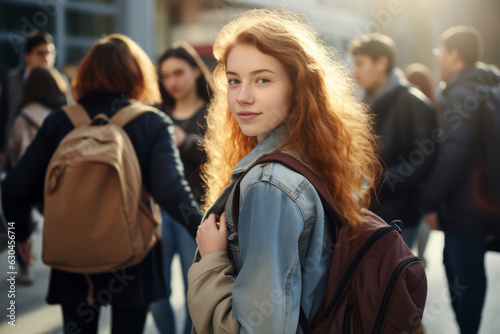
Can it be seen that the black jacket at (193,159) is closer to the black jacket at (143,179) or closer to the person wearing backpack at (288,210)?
the black jacket at (143,179)

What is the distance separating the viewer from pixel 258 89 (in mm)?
1444

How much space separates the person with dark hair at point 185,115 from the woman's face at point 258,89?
1.87 meters

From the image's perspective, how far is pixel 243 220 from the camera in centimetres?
126

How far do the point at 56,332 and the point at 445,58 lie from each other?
3.59 meters

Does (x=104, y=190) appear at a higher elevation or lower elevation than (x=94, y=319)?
higher

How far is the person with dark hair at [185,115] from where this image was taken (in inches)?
134

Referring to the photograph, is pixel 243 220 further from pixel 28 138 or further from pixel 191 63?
A: pixel 28 138

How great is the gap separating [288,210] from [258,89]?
406 millimetres

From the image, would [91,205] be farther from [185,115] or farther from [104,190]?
[185,115]

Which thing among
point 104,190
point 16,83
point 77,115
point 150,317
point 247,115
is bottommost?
point 150,317

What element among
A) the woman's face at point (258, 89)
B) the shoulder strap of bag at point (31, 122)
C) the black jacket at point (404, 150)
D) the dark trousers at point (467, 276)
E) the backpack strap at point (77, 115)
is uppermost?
the woman's face at point (258, 89)

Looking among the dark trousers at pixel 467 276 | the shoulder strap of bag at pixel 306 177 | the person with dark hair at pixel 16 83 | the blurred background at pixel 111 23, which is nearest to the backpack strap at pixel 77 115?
the shoulder strap of bag at pixel 306 177

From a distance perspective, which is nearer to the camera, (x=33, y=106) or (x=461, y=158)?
(x=461, y=158)

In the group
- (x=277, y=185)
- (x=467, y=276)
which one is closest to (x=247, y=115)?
(x=277, y=185)
